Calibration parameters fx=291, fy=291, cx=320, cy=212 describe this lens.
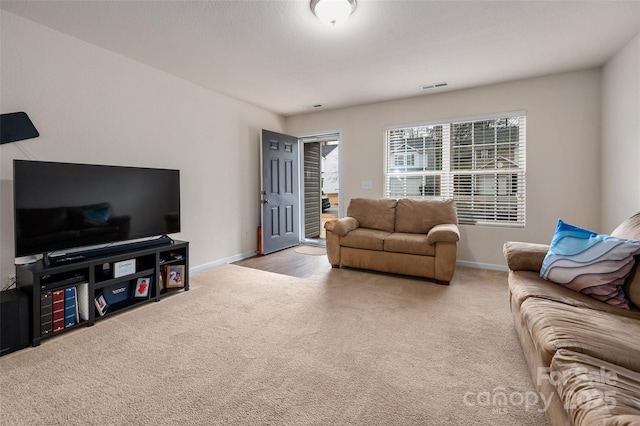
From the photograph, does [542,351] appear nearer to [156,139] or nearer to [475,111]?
[475,111]

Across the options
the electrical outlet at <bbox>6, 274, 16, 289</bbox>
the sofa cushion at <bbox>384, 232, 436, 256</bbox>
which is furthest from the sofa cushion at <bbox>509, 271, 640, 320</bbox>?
the electrical outlet at <bbox>6, 274, 16, 289</bbox>

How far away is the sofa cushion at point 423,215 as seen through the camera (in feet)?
12.5

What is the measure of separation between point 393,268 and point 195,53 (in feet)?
10.5

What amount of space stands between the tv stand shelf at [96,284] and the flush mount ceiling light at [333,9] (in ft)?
8.22

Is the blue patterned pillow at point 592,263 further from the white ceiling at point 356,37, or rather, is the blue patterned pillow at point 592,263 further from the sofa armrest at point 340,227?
the sofa armrest at point 340,227

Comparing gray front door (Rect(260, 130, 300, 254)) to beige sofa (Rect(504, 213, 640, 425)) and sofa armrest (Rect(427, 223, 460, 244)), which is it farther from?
beige sofa (Rect(504, 213, 640, 425))

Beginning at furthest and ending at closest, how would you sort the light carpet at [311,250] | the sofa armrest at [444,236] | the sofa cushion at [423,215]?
the light carpet at [311,250] → the sofa cushion at [423,215] → the sofa armrest at [444,236]

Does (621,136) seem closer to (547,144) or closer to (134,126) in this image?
(547,144)

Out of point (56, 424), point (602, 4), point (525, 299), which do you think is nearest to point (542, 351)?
point (525, 299)

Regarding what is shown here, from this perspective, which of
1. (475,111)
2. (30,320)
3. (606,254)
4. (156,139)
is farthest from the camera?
(475,111)

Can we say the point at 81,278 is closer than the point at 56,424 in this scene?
No

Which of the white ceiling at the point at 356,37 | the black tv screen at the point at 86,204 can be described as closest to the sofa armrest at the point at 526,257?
the white ceiling at the point at 356,37

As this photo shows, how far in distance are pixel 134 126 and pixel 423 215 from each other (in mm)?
3625

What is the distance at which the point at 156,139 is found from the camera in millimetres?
3387
